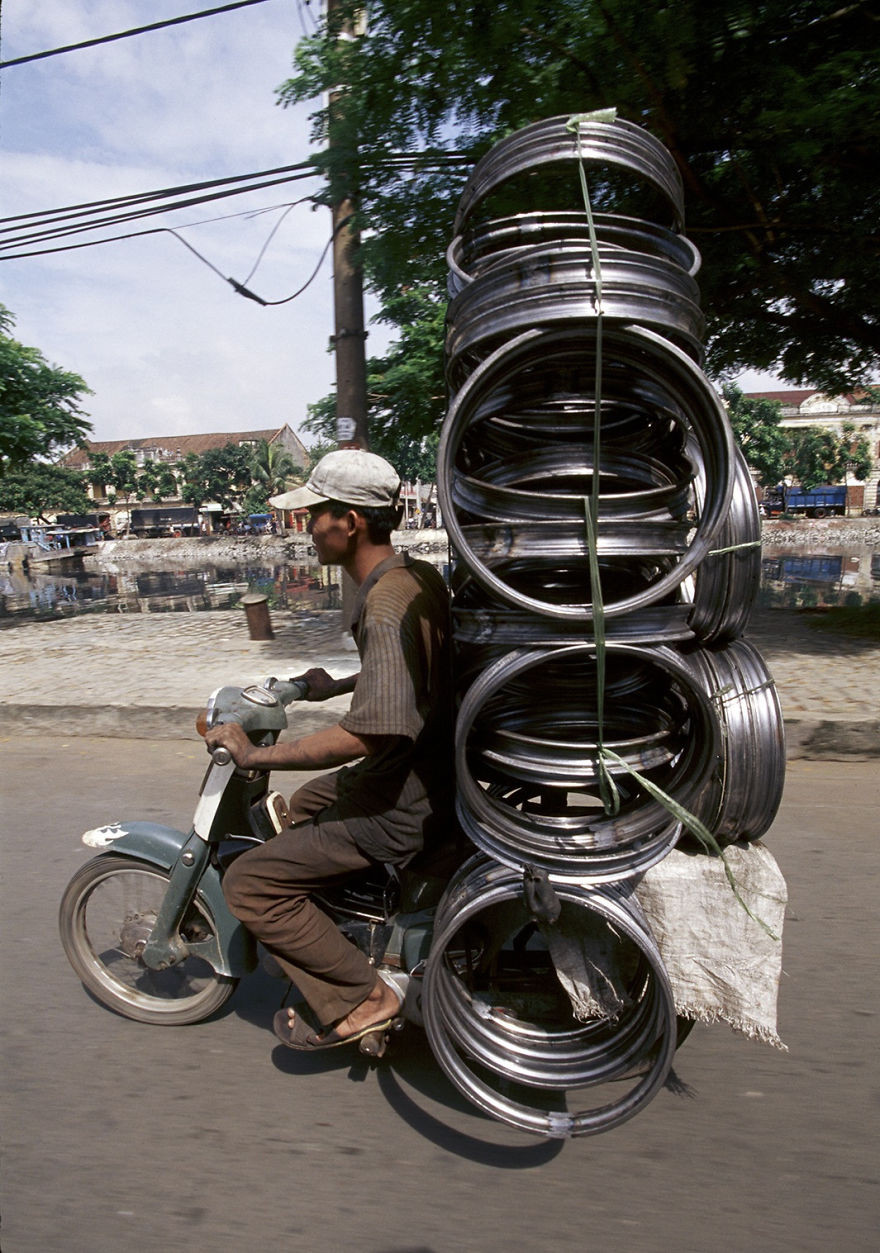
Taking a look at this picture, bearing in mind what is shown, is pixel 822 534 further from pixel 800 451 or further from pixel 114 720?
pixel 114 720

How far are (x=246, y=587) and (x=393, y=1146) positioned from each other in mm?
20181

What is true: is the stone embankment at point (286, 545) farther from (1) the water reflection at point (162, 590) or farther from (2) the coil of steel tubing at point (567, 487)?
(2) the coil of steel tubing at point (567, 487)

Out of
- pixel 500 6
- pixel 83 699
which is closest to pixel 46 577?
pixel 83 699

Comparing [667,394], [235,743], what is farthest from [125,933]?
[667,394]

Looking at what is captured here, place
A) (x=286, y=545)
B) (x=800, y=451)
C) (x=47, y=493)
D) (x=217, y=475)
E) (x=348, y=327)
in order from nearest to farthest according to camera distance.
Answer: (x=348, y=327)
(x=286, y=545)
(x=800, y=451)
(x=47, y=493)
(x=217, y=475)

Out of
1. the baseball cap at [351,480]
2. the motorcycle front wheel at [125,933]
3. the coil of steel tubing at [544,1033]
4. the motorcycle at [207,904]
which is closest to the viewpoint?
the coil of steel tubing at [544,1033]

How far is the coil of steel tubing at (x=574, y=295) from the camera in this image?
6.04ft

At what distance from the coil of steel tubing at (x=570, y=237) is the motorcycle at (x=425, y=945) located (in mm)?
1402

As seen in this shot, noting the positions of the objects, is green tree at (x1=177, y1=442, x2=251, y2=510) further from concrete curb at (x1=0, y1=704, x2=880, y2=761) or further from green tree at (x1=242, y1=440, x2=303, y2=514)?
concrete curb at (x1=0, y1=704, x2=880, y2=761)

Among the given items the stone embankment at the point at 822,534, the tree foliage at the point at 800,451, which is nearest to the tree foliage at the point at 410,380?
the stone embankment at the point at 822,534

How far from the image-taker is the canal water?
14859mm

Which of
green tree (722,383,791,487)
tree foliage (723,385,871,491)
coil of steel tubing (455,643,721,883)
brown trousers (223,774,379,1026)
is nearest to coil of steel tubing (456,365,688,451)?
coil of steel tubing (455,643,721,883)

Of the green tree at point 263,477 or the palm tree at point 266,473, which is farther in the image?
the palm tree at point 266,473

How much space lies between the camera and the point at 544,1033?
238cm
